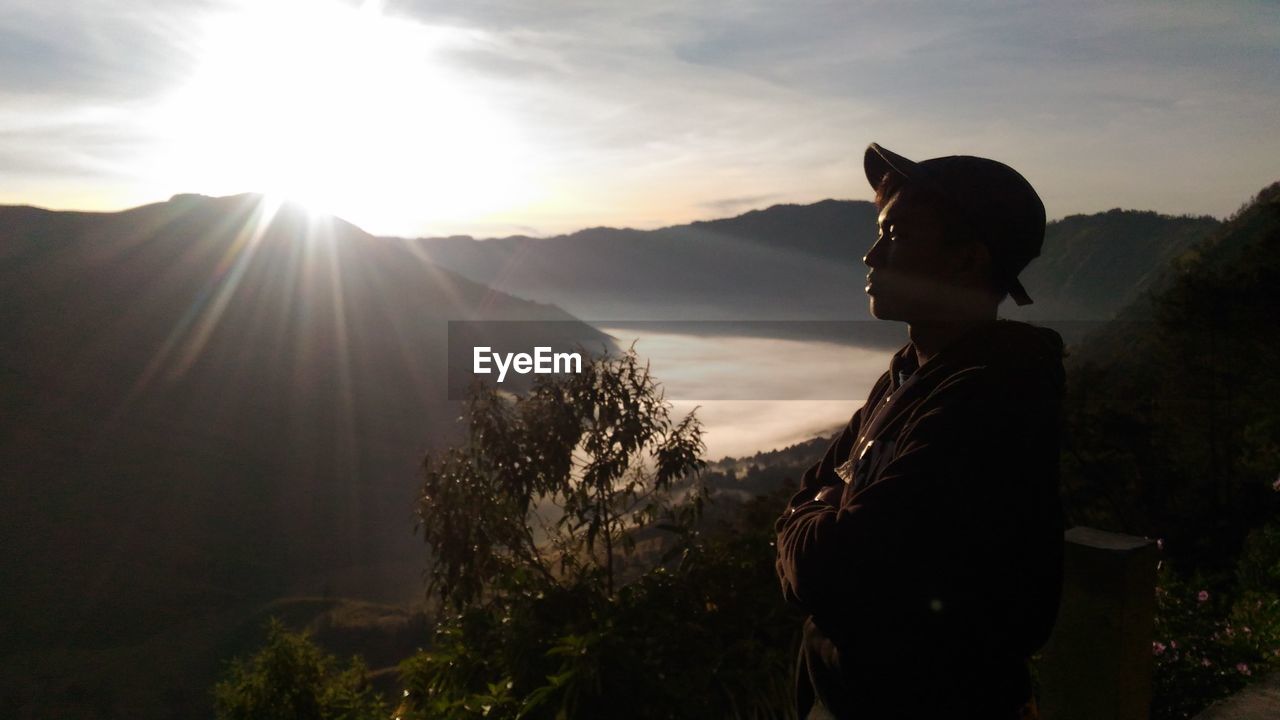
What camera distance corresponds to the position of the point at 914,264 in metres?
1.23

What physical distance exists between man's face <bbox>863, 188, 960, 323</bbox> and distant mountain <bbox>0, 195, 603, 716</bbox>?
52.3 metres

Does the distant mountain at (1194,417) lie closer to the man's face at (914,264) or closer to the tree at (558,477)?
the tree at (558,477)

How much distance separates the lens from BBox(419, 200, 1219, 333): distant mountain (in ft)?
90.8

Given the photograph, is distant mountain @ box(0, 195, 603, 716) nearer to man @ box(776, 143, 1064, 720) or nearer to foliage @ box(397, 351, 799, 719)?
foliage @ box(397, 351, 799, 719)

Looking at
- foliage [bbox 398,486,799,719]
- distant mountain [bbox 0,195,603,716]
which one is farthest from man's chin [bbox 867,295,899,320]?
distant mountain [bbox 0,195,603,716]

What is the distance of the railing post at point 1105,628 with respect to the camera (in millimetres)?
2312

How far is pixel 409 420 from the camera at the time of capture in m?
73.8

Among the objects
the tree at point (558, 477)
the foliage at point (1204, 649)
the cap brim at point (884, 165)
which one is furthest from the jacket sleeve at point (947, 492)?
the tree at point (558, 477)

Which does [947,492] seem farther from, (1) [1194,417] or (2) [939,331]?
(1) [1194,417]

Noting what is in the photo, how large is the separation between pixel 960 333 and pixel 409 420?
7541cm

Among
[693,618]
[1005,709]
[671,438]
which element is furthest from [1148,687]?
[671,438]

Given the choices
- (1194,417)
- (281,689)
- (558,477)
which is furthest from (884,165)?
(1194,417)

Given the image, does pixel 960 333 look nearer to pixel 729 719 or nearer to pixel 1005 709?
pixel 1005 709

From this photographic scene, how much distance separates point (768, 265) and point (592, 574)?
60.4 meters
